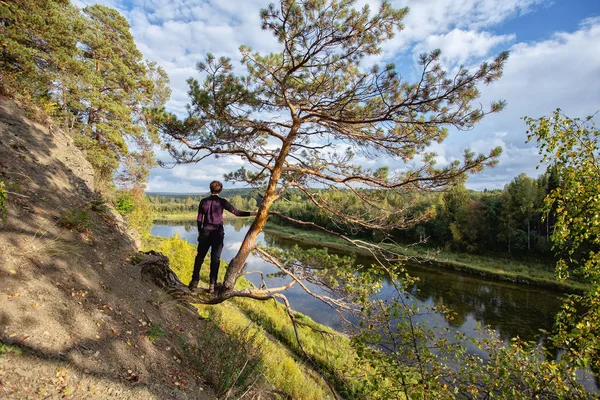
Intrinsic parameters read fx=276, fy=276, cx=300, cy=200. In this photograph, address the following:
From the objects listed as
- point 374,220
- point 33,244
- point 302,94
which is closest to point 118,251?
point 33,244

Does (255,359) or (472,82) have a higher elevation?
(472,82)

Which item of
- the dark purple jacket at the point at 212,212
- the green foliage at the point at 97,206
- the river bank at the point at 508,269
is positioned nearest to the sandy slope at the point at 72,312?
Answer: the green foliage at the point at 97,206

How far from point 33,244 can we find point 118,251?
6.72 feet

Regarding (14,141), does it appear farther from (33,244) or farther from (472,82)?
(472,82)

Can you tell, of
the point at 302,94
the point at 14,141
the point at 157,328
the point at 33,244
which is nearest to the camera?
the point at 33,244

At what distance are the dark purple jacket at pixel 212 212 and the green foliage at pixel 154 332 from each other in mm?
1681

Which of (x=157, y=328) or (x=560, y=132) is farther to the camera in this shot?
(x=157, y=328)

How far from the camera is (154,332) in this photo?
Answer: 424 cm

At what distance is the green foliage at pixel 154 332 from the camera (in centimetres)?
414

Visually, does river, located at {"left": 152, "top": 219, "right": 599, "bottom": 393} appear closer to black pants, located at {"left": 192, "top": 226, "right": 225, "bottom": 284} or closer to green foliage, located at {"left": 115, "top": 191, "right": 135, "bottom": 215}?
green foliage, located at {"left": 115, "top": 191, "right": 135, "bottom": 215}

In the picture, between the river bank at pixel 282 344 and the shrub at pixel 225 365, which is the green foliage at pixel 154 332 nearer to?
the shrub at pixel 225 365

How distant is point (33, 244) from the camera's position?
3812 mm

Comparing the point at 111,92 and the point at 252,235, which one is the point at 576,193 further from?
the point at 111,92

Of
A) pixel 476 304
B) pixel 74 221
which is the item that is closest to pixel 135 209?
pixel 74 221
